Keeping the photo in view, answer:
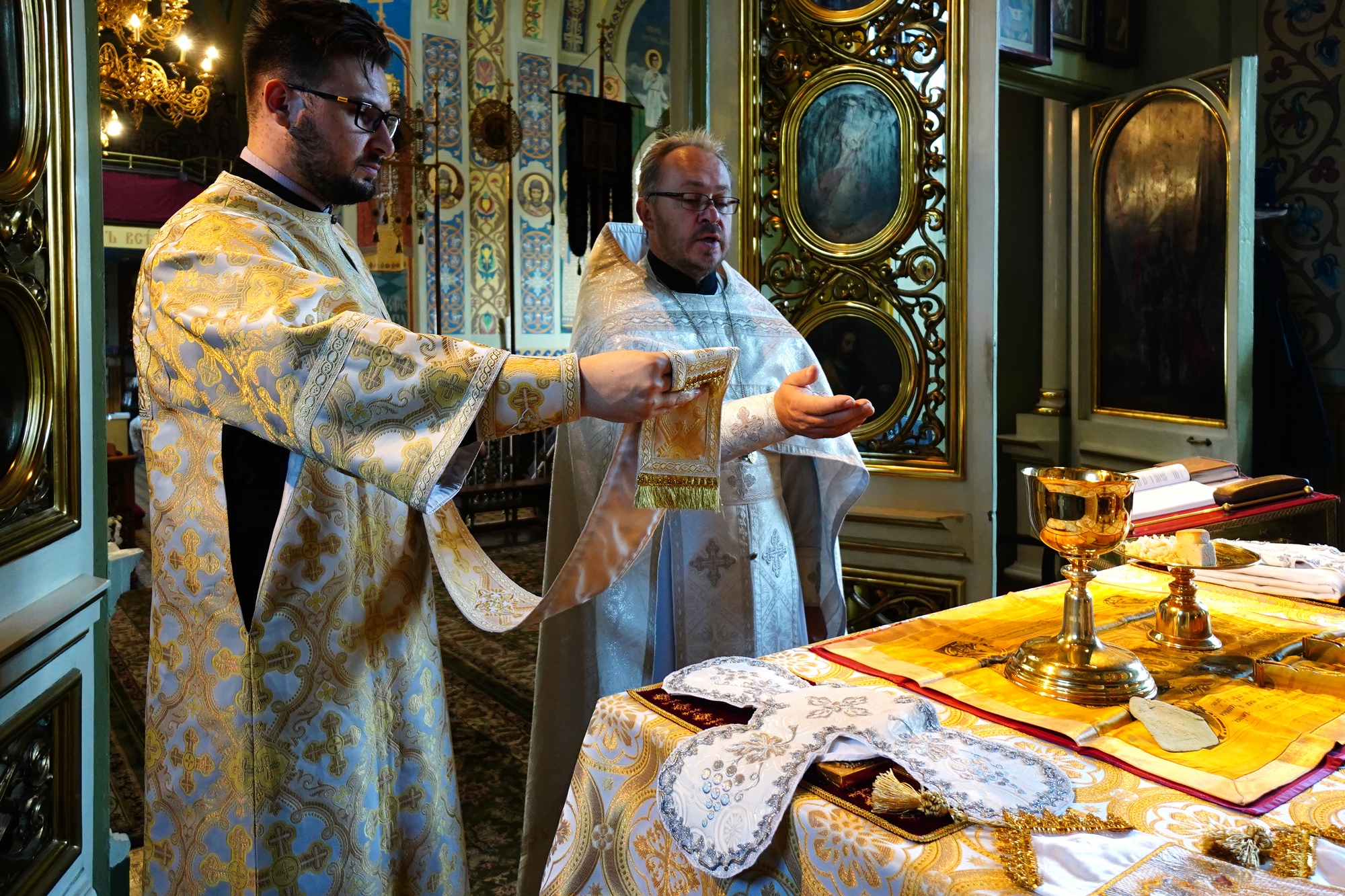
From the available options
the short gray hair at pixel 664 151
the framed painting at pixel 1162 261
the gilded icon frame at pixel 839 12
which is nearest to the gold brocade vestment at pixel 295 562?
the short gray hair at pixel 664 151

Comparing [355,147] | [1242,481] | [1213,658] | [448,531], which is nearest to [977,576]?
[1242,481]

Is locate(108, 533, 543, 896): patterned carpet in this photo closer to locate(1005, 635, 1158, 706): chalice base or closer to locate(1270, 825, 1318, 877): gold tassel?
locate(1005, 635, 1158, 706): chalice base

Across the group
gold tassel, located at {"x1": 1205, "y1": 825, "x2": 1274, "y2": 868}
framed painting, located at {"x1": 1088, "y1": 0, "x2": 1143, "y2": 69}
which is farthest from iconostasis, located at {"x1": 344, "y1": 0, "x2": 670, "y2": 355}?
gold tassel, located at {"x1": 1205, "y1": 825, "x2": 1274, "y2": 868}

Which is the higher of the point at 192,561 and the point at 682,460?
the point at 682,460

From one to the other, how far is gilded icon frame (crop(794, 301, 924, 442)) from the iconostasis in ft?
20.6

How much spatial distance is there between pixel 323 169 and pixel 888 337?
243cm

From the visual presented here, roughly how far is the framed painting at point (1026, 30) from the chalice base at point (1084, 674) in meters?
3.65

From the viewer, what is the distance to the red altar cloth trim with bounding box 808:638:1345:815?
106 cm

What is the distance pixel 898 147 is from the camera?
11.9ft

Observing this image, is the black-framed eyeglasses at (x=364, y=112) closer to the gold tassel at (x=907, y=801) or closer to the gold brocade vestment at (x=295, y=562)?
the gold brocade vestment at (x=295, y=562)

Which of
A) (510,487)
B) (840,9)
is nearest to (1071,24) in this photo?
(840,9)

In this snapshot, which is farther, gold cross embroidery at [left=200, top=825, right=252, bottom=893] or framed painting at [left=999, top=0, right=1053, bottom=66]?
framed painting at [left=999, top=0, right=1053, bottom=66]

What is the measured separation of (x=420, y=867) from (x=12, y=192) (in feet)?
4.44

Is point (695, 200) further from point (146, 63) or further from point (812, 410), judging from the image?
point (146, 63)
